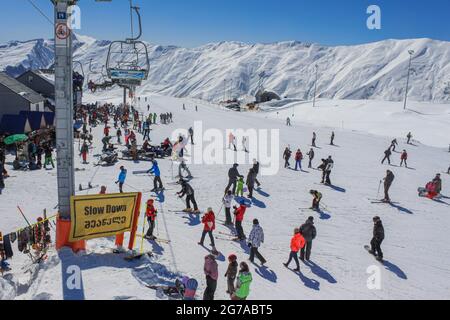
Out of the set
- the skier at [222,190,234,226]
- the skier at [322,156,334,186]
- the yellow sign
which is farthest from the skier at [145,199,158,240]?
the skier at [322,156,334,186]

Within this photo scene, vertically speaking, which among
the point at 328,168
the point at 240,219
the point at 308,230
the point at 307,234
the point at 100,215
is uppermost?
the point at 328,168

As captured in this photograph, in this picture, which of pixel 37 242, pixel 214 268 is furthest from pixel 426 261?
pixel 37 242

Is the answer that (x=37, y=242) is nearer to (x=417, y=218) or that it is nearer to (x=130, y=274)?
(x=130, y=274)

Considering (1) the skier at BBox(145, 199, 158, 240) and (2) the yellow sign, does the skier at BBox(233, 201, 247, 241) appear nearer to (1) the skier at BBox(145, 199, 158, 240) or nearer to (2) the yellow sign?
(1) the skier at BBox(145, 199, 158, 240)

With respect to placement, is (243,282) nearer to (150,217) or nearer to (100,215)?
(100,215)

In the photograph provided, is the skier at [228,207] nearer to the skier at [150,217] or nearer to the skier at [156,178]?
the skier at [150,217]

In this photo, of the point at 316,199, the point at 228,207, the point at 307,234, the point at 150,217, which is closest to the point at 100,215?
the point at 150,217
